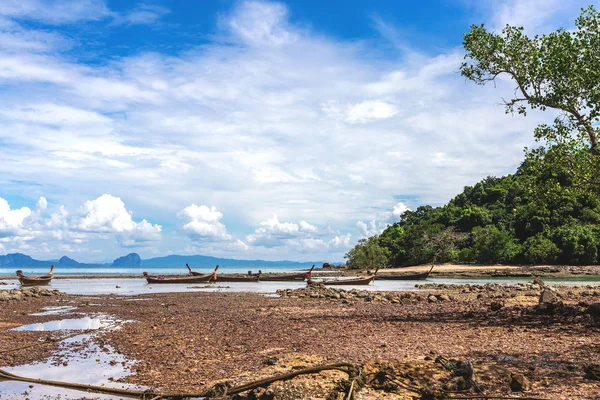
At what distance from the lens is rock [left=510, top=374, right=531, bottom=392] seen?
8609mm

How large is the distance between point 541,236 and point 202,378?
77275 millimetres

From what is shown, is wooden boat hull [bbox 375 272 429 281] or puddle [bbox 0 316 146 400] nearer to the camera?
puddle [bbox 0 316 146 400]

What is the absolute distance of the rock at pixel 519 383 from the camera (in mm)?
8609

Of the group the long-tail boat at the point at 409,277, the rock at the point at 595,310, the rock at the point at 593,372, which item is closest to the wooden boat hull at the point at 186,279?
the long-tail boat at the point at 409,277

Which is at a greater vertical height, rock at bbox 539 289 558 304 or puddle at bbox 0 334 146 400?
rock at bbox 539 289 558 304

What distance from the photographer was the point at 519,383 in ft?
28.4

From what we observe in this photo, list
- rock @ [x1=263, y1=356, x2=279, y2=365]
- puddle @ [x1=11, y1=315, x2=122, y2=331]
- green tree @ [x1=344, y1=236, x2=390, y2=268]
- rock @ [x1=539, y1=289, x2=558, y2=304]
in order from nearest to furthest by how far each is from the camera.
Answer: rock @ [x1=263, y1=356, x2=279, y2=365], puddle @ [x1=11, y1=315, x2=122, y2=331], rock @ [x1=539, y1=289, x2=558, y2=304], green tree @ [x1=344, y1=236, x2=390, y2=268]

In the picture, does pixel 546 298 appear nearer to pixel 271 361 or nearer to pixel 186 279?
pixel 271 361

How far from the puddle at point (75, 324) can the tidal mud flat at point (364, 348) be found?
3.23ft

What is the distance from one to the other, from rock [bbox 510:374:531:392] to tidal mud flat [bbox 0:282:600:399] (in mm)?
18

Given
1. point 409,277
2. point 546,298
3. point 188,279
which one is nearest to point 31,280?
point 188,279

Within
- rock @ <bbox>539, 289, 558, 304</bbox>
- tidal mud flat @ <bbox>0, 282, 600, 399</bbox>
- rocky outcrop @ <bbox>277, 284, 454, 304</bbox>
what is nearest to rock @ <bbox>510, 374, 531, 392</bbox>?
tidal mud flat @ <bbox>0, 282, 600, 399</bbox>

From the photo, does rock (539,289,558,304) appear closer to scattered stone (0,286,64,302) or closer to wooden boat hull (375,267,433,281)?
scattered stone (0,286,64,302)

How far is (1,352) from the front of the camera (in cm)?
1405
